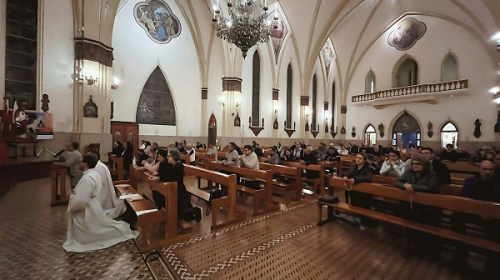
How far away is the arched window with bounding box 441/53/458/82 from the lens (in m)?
16.4

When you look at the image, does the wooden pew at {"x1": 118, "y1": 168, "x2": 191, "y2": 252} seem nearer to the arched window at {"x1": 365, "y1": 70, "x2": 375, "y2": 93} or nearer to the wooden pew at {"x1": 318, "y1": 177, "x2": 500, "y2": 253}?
the wooden pew at {"x1": 318, "y1": 177, "x2": 500, "y2": 253}

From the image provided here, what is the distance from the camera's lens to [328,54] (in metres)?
21.2

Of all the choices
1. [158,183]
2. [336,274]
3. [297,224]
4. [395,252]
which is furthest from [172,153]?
[395,252]

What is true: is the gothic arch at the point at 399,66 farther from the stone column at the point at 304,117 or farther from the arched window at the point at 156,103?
the arched window at the point at 156,103

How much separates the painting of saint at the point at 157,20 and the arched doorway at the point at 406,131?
18.9m

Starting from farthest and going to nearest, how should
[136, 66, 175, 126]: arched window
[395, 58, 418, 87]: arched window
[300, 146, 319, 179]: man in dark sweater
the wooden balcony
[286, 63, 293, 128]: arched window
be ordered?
[395, 58, 418, 87]: arched window, [286, 63, 293, 128]: arched window, the wooden balcony, [136, 66, 175, 126]: arched window, [300, 146, 319, 179]: man in dark sweater

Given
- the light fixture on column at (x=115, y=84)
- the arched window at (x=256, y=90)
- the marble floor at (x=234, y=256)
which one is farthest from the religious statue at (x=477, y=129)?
the light fixture on column at (x=115, y=84)

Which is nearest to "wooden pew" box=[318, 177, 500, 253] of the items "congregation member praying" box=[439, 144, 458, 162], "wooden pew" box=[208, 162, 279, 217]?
"wooden pew" box=[208, 162, 279, 217]

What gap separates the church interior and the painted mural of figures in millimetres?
100

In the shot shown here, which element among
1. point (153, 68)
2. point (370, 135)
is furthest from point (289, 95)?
point (153, 68)

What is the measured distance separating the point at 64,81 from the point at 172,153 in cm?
786

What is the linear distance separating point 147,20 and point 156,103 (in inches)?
172

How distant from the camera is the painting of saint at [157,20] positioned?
38.1ft

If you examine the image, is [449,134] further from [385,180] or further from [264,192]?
[264,192]
